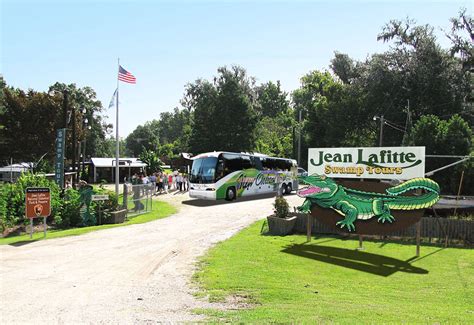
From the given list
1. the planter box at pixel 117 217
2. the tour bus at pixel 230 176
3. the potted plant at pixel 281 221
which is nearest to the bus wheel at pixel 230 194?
the tour bus at pixel 230 176

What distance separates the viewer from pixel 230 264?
10414mm

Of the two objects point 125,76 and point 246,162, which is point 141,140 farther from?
point 125,76

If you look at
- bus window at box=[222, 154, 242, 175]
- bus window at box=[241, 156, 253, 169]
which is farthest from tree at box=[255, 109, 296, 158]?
bus window at box=[222, 154, 242, 175]

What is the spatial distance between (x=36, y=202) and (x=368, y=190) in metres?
11.7

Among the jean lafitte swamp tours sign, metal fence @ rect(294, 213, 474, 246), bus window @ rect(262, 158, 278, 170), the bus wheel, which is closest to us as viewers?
the jean lafitte swamp tours sign

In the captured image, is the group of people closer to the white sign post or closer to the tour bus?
the tour bus

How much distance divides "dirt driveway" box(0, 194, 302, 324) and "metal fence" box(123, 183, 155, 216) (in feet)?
Answer: 12.4

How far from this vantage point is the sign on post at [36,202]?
47.3ft

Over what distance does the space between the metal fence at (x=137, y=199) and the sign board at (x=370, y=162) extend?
1007cm

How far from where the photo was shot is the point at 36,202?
1472 cm

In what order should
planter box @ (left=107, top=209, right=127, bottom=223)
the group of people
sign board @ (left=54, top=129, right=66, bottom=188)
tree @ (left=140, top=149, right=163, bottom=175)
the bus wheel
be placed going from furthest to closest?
tree @ (left=140, top=149, right=163, bottom=175), the group of people, the bus wheel, sign board @ (left=54, top=129, right=66, bottom=188), planter box @ (left=107, top=209, right=127, bottom=223)

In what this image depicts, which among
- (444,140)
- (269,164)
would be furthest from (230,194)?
(444,140)

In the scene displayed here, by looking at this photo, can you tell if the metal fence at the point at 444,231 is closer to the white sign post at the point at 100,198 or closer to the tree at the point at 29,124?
the white sign post at the point at 100,198

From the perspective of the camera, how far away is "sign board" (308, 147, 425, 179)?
12.6 metres
